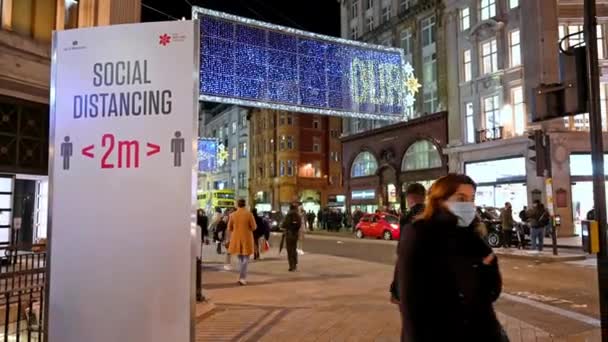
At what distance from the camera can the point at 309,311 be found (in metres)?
8.51

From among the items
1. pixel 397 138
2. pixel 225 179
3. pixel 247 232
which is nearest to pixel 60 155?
pixel 247 232

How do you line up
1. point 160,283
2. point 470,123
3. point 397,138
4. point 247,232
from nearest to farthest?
point 160,283 < point 247,232 < point 470,123 < point 397,138

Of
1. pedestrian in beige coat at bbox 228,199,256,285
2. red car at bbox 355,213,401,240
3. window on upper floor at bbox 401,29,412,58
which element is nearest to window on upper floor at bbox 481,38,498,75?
window on upper floor at bbox 401,29,412,58

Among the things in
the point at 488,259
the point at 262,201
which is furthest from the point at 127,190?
the point at 262,201


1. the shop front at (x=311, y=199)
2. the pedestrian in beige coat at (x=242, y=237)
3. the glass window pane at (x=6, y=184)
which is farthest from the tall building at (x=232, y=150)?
the glass window pane at (x=6, y=184)

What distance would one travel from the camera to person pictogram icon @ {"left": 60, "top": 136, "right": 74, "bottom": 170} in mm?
3592

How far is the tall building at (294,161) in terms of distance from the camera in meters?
61.4

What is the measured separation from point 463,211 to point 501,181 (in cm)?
3046

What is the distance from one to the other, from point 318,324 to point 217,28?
7.94m

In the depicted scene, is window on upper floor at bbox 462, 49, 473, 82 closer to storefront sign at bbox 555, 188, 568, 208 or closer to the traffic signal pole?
storefront sign at bbox 555, 188, 568, 208

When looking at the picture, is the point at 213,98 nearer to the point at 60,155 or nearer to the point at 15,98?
the point at 15,98

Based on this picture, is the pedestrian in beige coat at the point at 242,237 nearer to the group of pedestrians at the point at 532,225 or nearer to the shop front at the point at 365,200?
the group of pedestrians at the point at 532,225

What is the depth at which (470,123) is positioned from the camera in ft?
112

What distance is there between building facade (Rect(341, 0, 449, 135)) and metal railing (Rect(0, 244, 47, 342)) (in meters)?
32.4
